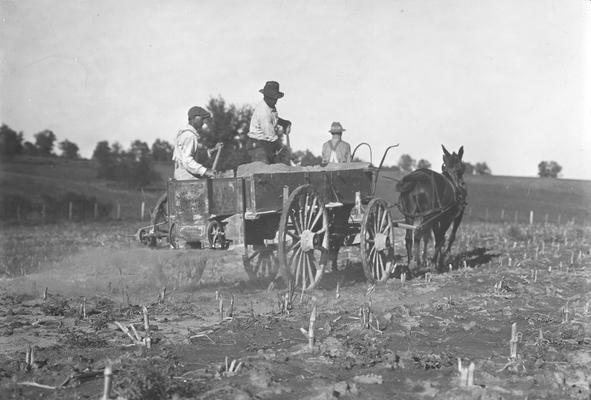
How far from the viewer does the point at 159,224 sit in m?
9.25

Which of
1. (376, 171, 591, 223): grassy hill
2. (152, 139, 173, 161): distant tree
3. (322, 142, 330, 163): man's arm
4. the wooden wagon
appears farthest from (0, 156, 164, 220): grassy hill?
the wooden wagon

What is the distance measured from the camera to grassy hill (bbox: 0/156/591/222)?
38.8 meters

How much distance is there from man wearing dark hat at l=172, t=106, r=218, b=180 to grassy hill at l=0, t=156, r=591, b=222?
26.2m

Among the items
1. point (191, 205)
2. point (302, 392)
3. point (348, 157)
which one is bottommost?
point (302, 392)

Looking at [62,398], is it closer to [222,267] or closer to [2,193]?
[222,267]

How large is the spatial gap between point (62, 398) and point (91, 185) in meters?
41.9

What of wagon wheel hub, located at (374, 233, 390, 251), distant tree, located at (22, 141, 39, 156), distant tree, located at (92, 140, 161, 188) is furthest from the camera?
distant tree, located at (22, 141, 39, 156)

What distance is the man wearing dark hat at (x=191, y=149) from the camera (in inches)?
326

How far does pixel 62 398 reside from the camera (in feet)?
14.0

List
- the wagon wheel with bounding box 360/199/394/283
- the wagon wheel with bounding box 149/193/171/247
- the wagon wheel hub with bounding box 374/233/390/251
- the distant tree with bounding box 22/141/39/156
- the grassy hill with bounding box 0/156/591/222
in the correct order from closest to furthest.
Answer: the wagon wheel with bounding box 149/193/171/247 < the wagon wheel with bounding box 360/199/394/283 < the wagon wheel hub with bounding box 374/233/390/251 < the grassy hill with bounding box 0/156/591/222 < the distant tree with bounding box 22/141/39/156

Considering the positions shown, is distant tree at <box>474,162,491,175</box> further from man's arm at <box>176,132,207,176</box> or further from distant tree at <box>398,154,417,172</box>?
man's arm at <box>176,132,207,176</box>

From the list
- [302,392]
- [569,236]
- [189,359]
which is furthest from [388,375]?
[569,236]

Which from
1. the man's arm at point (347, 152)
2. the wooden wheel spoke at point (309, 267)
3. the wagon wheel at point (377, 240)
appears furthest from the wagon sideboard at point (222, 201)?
the man's arm at point (347, 152)

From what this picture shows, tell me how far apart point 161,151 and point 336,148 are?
5505 centimetres
